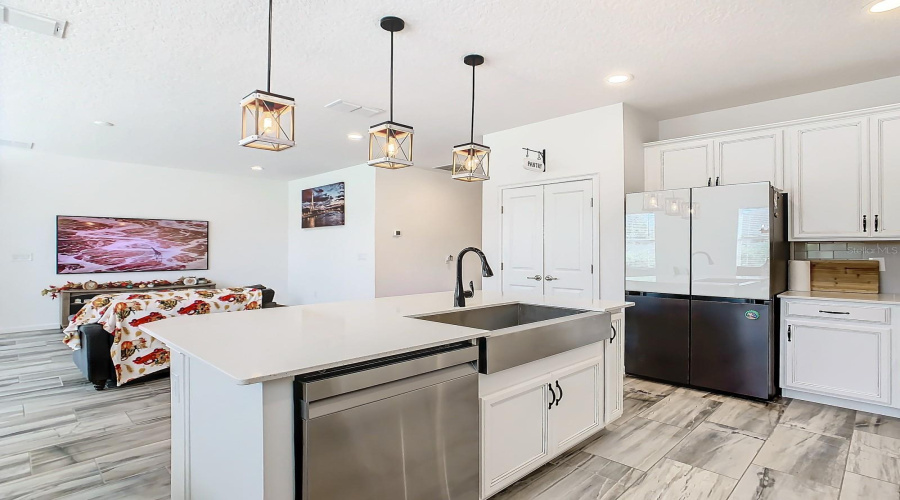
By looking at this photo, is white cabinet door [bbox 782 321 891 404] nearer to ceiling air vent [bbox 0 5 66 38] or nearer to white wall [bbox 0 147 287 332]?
ceiling air vent [bbox 0 5 66 38]

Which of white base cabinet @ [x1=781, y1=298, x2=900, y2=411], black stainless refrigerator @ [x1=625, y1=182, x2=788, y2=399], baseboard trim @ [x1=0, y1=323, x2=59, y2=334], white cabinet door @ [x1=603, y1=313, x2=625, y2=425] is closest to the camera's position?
white cabinet door @ [x1=603, y1=313, x2=625, y2=425]

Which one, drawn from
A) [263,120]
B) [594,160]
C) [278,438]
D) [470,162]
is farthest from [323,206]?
[278,438]

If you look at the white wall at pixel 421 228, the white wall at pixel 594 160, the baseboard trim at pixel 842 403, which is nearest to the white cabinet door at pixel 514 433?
the white wall at pixel 594 160

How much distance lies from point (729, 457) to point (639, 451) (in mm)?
481

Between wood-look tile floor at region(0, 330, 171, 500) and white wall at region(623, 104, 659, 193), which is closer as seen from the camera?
wood-look tile floor at region(0, 330, 171, 500)

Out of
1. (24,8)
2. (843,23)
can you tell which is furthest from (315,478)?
(843,23)

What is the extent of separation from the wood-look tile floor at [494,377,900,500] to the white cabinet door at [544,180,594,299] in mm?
1324

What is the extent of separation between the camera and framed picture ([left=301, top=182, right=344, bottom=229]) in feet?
24.6

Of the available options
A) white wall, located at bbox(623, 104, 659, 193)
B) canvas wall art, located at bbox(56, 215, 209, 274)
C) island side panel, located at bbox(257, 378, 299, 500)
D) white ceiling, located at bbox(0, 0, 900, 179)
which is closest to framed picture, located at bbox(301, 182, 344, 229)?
canvas wall art, located at bbox(56, 215, 209, 274)

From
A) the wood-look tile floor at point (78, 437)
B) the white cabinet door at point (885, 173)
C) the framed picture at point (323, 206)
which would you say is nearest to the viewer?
the wood-look tile floor at point (78, 437)

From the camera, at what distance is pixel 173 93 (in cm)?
379

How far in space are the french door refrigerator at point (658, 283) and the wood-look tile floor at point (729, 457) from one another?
20.9 inches

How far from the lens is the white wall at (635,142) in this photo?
410 cm

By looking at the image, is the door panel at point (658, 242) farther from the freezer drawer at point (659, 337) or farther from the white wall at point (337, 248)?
the white wall at point (337, 248)
